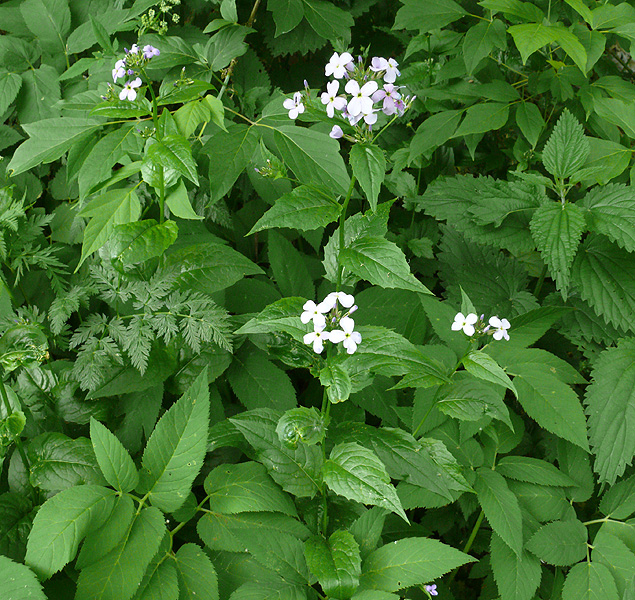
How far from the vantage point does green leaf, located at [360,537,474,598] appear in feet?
4.24

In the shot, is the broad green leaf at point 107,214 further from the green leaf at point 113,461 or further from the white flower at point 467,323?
the white flower at point 467,323

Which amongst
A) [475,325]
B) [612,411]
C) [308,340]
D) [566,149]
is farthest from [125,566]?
[566,149]

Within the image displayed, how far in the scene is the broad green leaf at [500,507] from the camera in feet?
4.73

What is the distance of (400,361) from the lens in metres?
1.26

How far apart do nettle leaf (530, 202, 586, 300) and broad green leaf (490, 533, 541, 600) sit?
0.75m

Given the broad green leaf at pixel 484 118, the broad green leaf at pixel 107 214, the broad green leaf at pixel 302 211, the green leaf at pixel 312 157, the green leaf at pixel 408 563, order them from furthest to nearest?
the broad green leaf at pixel 484 118 → the green leaf at pixel 312 157 → the broad green leaf at pixel 107 214 → the green leaf at pixel 408 563 → the broad green leaf at pixel 302 211

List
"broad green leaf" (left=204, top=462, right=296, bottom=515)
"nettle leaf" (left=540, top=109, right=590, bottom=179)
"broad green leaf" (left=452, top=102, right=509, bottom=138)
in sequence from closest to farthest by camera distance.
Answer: "broad green leaf" (left=204, top=462, right=296, bottom=515), "nettle leaf" (left=540, top=109, right=590, bottom=179), "broad green leaf" (left=452, top=102, right=509, bottom=138)

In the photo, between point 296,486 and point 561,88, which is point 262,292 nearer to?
point 296,486

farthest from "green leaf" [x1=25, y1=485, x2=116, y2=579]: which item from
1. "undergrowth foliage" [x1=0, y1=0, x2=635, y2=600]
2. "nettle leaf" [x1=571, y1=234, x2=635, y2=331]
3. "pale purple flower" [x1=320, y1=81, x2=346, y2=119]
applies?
"nettle leaf" [x1=571, y1=234, x2=635, y2=331]

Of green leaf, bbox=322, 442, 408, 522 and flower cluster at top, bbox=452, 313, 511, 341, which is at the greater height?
flower cluster at top, bbox=452, 313, 511, 341

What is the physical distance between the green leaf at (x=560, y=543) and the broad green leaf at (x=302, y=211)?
3.52 ft

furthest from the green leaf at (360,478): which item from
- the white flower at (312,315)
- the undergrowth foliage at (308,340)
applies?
the white flower at (312,315)

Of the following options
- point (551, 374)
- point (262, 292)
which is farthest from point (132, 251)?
point (551, 374)

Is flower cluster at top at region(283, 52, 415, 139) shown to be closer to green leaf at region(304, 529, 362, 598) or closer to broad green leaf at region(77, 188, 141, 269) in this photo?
broad green leaf at region(77, 188, 141, 269)
